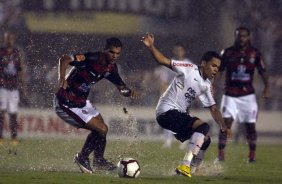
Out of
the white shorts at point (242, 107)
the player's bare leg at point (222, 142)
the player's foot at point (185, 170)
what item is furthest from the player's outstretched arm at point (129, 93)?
the white shorts at point (242, 107)

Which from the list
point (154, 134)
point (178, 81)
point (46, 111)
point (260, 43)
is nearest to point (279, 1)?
point (260, 43)

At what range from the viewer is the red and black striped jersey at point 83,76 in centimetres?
1532

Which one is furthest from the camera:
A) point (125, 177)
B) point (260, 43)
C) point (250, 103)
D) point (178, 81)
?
point (260, 43)

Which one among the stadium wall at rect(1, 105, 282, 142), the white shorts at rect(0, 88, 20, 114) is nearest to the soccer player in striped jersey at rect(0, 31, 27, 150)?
the white shorts at rect(0, 88, 20, 114)

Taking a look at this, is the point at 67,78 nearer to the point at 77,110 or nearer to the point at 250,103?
the point at 77,110

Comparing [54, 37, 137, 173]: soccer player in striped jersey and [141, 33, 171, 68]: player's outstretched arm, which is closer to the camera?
[141, 33, 171, 68]: player's outstretched arm

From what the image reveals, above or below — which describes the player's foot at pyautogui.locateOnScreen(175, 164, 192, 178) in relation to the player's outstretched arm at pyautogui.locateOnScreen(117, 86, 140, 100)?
below

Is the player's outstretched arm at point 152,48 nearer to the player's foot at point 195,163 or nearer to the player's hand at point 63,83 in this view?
the player's hand at point 63,83

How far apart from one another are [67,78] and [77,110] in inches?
19.5

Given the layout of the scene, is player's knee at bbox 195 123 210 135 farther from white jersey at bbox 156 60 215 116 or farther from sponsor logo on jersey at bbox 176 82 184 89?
sponsor logo on jersey at bbox 176 82 184 89

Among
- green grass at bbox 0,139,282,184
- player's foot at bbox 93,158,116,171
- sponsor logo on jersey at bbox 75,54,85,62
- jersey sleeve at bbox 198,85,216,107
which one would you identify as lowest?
green grass at bbox 0,139,282,184

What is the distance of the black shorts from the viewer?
15172mm

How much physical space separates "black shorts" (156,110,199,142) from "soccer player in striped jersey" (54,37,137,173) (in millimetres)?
599

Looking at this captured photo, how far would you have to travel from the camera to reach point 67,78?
613 inches
